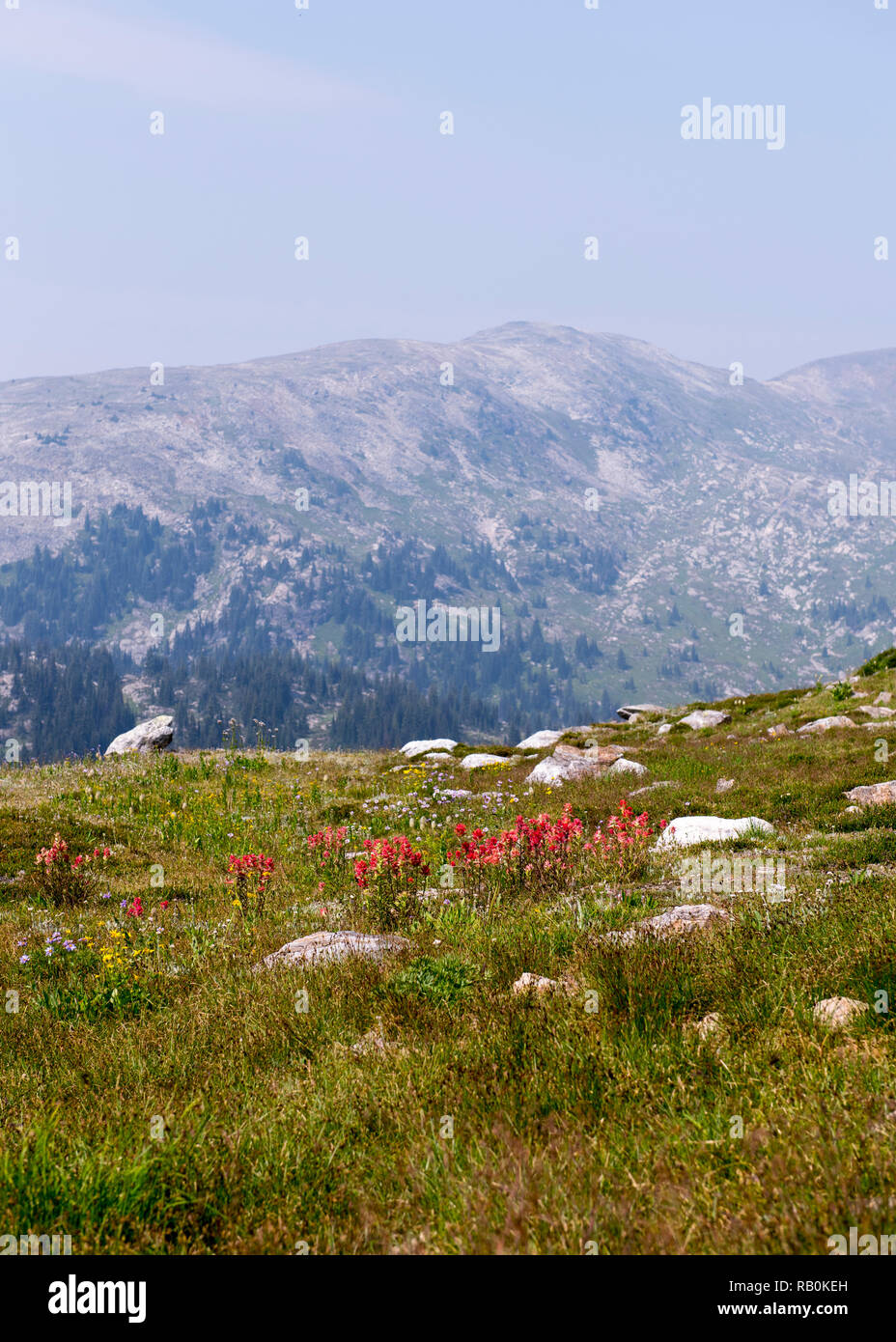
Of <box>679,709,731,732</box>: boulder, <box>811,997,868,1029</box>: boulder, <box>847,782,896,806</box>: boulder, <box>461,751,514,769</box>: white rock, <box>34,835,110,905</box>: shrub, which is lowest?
<box>461,751,514,769</box>: white rock

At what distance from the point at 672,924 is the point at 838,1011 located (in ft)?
6.85

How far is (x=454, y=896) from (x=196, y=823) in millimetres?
8921

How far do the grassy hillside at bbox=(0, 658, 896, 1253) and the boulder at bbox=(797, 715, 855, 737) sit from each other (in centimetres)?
1187

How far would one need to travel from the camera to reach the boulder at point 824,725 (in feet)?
71.5

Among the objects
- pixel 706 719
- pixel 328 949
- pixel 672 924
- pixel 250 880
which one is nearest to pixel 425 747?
pixel 706 719

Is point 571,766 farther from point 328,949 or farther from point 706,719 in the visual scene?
point 328,949

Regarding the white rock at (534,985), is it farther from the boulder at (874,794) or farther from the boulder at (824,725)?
the boulder at (824,725)

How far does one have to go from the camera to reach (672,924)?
657 centimetres

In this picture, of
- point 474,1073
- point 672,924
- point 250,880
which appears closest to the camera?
point 474,1073

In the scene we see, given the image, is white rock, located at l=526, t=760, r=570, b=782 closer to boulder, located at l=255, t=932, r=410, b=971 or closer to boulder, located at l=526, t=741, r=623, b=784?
boulder, located at l=526, t=741, r=623, b=784

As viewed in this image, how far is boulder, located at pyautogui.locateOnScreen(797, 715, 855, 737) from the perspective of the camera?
21.8m

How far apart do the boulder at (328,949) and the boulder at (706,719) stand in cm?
2409

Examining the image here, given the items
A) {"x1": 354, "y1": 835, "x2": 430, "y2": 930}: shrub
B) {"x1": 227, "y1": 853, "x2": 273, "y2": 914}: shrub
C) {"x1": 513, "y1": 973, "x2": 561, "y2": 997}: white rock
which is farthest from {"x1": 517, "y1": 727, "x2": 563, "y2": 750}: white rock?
{"x1": 513, "y1": 973, "x2": 561, "y2": 997}: white rock
